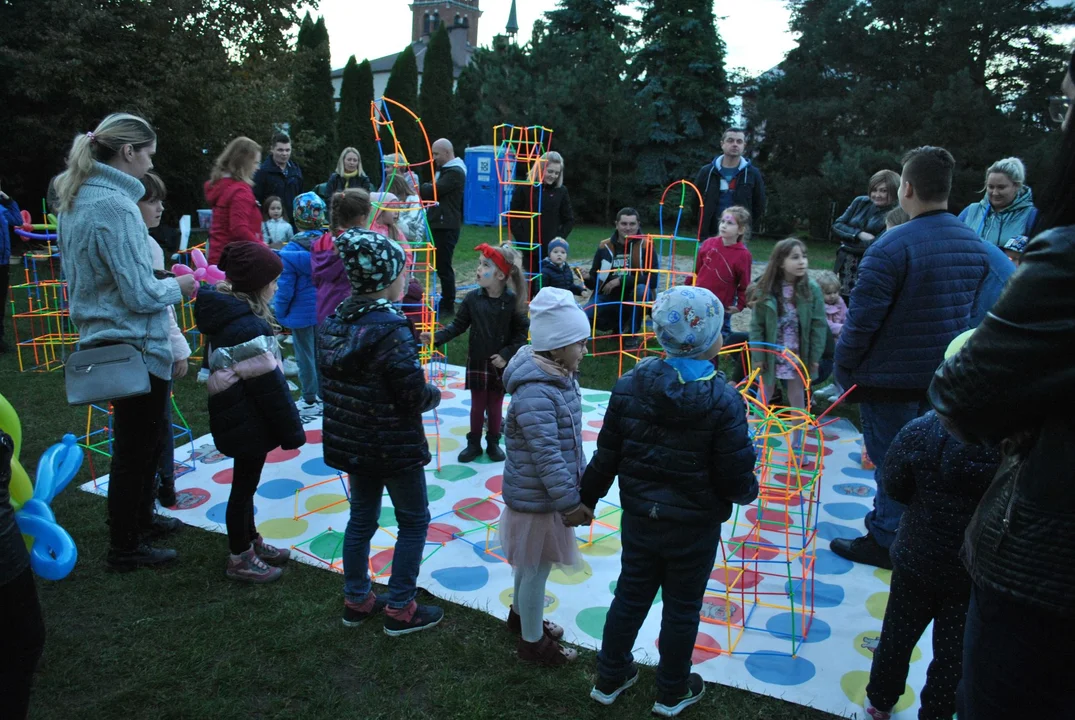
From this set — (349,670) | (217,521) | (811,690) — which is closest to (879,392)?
(811,690)

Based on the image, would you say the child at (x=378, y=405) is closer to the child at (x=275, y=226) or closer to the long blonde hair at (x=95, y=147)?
the long blonde hair at (x=95, y=147)

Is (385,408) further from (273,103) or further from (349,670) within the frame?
(273,103)

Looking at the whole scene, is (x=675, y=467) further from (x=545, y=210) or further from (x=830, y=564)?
(x=545, y=210)

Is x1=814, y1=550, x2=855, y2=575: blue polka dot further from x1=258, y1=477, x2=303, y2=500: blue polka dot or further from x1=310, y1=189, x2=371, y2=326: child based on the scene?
x1=310, y1=189, x2=371, y2=326: child

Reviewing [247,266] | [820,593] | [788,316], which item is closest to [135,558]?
[247,266]

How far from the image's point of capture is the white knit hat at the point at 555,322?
2.47 m

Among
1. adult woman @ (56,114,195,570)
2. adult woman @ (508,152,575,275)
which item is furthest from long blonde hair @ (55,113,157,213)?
adult woman @ (508,152,575,275)

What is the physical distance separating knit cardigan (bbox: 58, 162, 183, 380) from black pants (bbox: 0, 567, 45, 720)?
4.28 ft

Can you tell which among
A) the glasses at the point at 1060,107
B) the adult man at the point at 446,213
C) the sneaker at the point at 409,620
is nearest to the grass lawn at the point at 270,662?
the sneaker at the point at 409,620

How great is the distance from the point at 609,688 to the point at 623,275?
5011mm

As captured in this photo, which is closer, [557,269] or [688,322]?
[688,322]

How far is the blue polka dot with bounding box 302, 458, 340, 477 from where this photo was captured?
165 inches

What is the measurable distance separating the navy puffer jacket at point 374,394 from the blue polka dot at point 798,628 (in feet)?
4.91

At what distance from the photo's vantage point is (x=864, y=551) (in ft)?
11.0
